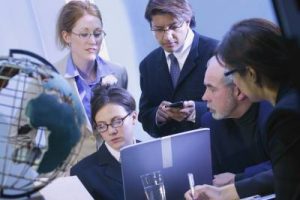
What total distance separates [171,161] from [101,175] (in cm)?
44

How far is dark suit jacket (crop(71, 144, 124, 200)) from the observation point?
182 cm

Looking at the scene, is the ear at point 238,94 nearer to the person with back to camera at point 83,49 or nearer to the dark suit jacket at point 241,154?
the dark suit jacket at point 241,154

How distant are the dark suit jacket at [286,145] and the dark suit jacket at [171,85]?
0.91 meters

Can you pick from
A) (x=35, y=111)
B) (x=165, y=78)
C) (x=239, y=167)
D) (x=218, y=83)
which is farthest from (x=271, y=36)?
(x=165, y=78)

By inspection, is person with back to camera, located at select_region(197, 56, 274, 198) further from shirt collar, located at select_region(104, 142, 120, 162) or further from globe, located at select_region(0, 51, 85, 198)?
globe, located at select_region(0, 51, 85, 198)

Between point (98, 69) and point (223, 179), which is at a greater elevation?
point (98, 69)

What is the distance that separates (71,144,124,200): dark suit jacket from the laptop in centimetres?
31

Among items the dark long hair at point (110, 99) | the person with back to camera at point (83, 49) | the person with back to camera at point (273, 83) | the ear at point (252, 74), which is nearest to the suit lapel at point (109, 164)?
the dark long hair at point (110, 99)

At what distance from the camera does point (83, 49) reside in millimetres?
2307

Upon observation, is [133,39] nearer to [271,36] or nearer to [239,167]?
[239,167]

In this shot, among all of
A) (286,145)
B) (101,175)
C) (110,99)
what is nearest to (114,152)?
(101,175)

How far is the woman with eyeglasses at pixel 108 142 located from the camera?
1840 mm

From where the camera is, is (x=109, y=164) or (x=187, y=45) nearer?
(x=109, y=164)

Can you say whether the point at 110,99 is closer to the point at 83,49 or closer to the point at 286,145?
the point at 83,49
